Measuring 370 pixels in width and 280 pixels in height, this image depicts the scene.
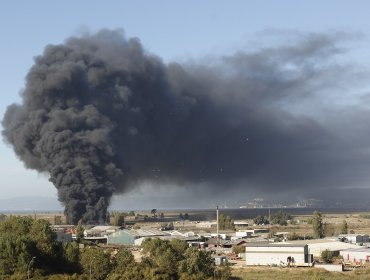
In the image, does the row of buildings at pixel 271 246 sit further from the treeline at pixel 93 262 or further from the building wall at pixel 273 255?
the treeline at pixel 93 262

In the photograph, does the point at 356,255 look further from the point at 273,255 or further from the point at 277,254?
the point at 273,255

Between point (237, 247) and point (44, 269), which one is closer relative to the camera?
point (44, 269)

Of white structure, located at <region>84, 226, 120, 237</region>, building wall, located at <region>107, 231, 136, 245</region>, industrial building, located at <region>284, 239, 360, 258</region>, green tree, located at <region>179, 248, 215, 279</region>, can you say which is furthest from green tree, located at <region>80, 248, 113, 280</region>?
white structure, located at <region>84, 226, 120, 237</region>

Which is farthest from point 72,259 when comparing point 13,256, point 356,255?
point 356,255

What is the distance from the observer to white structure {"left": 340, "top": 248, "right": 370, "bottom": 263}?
186 ft

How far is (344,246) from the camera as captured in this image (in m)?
64.0

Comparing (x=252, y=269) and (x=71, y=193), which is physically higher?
(x=71, y=193)

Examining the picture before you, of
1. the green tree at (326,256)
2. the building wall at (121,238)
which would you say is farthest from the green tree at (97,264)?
the building wall at (121,238)

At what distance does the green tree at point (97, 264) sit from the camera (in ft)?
132

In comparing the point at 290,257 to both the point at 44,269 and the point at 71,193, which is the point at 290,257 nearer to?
the point at 44,269

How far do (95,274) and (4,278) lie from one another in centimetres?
618

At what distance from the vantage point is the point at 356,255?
57.7 meters

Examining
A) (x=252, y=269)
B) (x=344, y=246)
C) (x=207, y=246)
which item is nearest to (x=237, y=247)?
(x=207, y=246)

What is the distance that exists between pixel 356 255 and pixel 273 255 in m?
8.59
